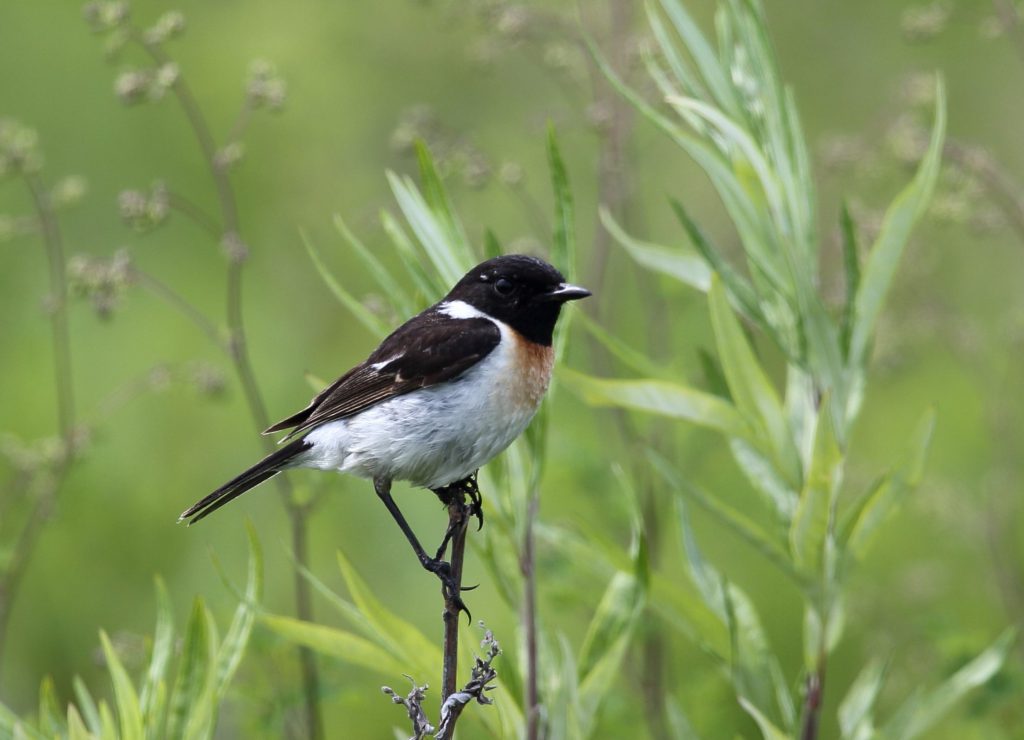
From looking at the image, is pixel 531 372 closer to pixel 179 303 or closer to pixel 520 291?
pixel 520 291

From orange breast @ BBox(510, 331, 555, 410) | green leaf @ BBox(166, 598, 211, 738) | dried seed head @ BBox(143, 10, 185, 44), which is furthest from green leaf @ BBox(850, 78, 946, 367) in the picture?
dried seed head @ BBox(143, 10, 185, 44)

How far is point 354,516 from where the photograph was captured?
20.6ft

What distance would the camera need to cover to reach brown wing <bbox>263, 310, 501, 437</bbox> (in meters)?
3.05

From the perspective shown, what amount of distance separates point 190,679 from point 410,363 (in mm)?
873

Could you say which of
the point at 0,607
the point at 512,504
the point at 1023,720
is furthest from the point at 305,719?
the point at 1023,720

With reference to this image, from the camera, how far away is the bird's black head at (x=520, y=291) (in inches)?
123

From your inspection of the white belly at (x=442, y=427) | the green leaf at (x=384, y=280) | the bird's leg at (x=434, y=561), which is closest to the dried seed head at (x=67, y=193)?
the green leaf at (x=384, y=280)

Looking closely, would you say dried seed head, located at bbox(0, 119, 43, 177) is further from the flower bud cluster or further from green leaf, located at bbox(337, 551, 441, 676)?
green leaf, located at bbox(337, 551, 441, 676)

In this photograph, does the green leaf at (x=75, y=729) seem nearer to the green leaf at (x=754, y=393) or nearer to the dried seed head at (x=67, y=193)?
the green leaf at (x=754, y=393)

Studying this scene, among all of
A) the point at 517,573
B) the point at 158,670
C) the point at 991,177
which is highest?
the point at 158,670

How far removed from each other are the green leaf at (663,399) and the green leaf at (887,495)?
32cm

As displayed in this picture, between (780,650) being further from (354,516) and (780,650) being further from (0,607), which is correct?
(0,607)

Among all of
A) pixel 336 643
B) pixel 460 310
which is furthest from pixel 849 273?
pixel 336 643

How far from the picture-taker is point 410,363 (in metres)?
3.09
